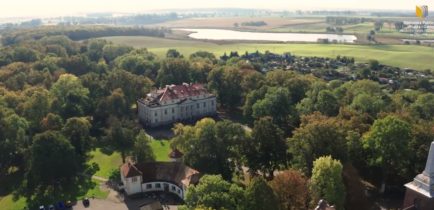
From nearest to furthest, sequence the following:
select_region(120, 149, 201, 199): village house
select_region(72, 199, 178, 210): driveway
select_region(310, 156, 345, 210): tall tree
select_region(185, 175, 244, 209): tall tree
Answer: select_region(185, 175, 244, 209): tall tree < select_region(310, 156, 345, 210): tall tree < select_region(72, 199, 178, 210): driveway < select_region(120, 149, 201, 199): village house

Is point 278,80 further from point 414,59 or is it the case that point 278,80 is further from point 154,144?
point 414,59

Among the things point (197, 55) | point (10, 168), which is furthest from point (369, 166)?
point (197, 55)

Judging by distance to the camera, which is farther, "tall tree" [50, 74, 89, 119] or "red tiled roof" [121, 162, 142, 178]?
"tall tree" [50, 74, 89, 119]

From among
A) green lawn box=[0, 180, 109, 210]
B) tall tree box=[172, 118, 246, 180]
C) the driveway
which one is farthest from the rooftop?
the driveway

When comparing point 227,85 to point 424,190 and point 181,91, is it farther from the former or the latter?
point 424,190

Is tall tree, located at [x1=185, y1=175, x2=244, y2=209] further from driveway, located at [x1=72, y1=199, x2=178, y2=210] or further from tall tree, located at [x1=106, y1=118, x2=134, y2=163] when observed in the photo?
tall tree, located at [x1=106, y1=118, x2=134, y2=163]

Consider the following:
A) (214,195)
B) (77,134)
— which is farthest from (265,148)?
(77,134)
